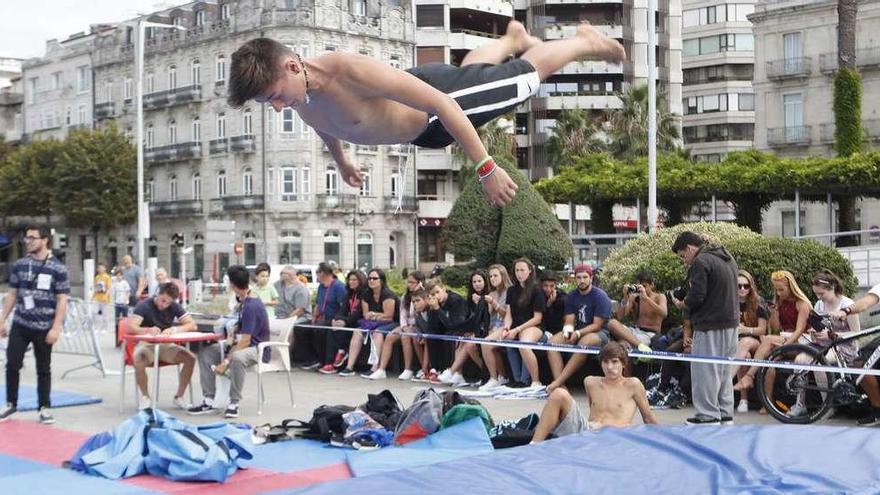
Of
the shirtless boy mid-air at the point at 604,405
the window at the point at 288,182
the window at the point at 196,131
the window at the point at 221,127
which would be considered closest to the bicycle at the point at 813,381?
the shirtless boy mid-air at the point at 604,405

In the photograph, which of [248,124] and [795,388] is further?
[248,124]

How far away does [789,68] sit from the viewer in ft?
147

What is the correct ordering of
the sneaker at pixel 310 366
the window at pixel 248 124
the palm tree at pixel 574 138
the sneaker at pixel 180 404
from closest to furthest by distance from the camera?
the sneaker at pixel 180 404 → the sneaker at pixel 310 366 → the window at pixel 248 124 → the palm tree at pixel 574 138

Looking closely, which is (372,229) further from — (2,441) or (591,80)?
(2,441)

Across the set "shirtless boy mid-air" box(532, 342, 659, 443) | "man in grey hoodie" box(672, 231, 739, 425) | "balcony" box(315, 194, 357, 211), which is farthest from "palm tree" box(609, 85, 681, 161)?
"shirtless boy mid-air" box(532, 342, 659, 443)

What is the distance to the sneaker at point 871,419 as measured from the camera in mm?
10008

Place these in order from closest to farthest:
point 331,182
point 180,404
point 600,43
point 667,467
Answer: point 600,43, point 667,467, point 180,404, point 331,182

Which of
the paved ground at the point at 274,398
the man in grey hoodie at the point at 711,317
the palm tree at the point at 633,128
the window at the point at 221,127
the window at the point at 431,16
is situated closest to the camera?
the man in grey hoodie at the point at 711,317

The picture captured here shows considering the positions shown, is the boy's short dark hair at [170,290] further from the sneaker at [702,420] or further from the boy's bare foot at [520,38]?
the boy's bare foot at [520,38]

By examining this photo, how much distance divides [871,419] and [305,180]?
37.7m

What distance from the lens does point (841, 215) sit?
31.7 metres

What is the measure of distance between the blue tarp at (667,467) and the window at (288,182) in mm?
39213

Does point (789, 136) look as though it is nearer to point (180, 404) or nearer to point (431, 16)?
point (431, 16)

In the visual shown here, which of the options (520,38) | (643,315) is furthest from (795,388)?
(520,38)
